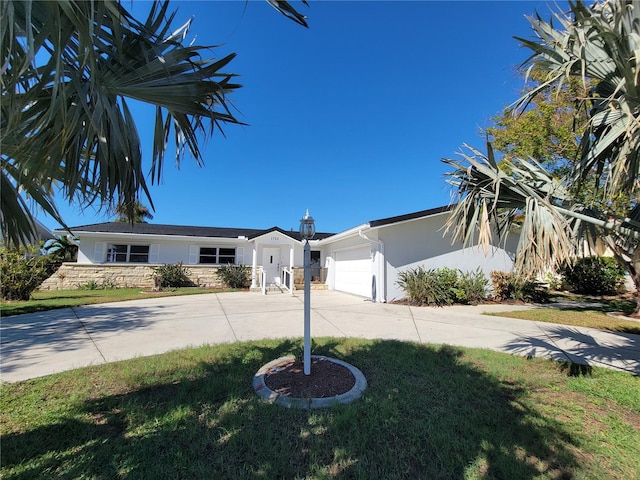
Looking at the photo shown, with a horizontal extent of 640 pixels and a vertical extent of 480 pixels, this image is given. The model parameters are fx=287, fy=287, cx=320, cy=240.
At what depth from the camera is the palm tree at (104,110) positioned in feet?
6.73

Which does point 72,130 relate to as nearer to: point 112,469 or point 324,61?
point 112,469

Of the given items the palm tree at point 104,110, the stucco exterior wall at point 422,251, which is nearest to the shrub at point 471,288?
the stucco exterior wall at point 422,251

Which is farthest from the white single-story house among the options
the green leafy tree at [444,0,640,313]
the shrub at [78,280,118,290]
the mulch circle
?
the mulch circle

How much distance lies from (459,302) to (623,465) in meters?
9.14

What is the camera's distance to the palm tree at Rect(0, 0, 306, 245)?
6.73 feet

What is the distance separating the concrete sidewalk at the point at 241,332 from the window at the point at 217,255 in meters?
8.75

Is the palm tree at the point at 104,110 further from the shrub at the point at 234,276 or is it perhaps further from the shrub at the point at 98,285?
the shrub at the point at 98,285

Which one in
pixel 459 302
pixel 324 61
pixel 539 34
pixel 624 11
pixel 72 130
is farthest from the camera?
pixel 459 302

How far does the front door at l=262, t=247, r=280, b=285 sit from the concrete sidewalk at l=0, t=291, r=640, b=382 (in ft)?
28.4

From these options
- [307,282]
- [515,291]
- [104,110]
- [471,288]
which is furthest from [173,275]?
[515,291]

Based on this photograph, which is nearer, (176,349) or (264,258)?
(176,349)

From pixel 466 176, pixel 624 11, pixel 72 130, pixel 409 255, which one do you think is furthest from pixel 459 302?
pixel 72 130

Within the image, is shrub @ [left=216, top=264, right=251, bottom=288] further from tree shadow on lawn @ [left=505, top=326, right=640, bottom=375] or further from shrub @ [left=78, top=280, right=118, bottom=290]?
tree shadow on lawn @ [left=505, top=326, right=640, bottom=375]

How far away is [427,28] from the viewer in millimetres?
8008
